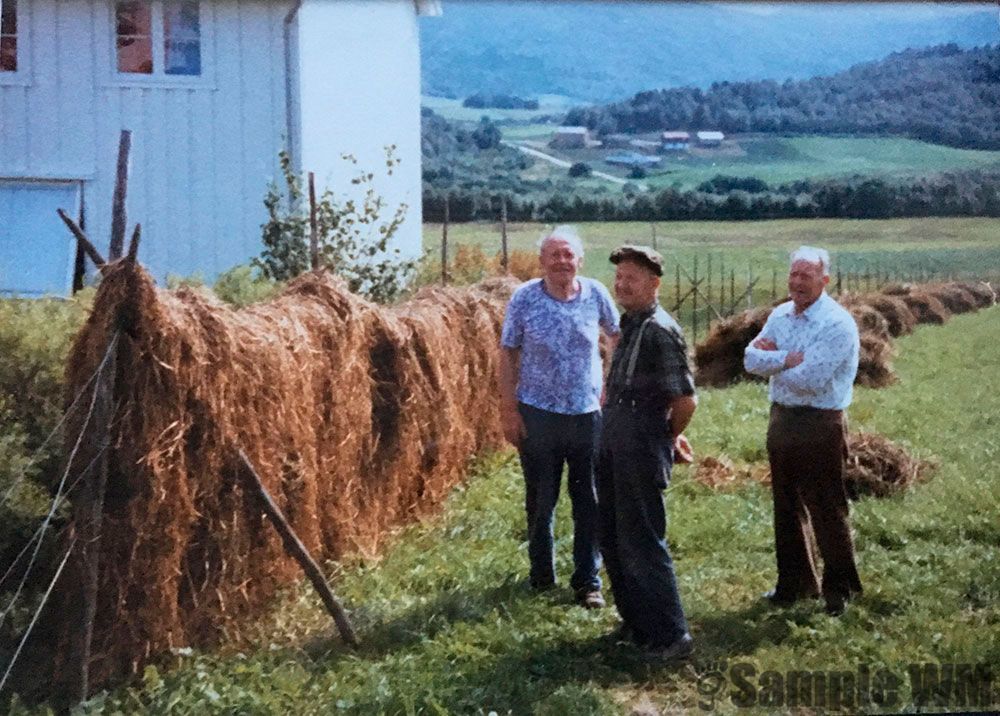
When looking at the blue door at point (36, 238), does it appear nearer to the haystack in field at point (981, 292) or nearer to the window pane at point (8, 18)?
the window pane at point (8, 18)

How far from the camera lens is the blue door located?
11.9ft

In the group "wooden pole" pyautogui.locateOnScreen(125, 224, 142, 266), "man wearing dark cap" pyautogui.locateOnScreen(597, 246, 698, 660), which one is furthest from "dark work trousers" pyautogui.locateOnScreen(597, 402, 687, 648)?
"wooden pole" pyautogui.locateOnScreen(125, 224, 142, 266)

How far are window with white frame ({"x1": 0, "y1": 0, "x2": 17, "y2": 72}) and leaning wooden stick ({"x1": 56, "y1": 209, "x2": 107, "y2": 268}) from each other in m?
0.56

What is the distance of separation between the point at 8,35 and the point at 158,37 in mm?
439

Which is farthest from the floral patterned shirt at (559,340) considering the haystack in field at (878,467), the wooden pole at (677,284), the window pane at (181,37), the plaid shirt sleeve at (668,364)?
the window pane at (181,37)

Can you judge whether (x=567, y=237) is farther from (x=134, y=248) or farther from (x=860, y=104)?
(x=134, y=248)

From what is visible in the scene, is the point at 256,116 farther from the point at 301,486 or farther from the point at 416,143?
the point at 301,486

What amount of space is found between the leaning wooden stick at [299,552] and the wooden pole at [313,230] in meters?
0.84

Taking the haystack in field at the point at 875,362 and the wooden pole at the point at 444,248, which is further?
the haystack in field at the point at 875,362

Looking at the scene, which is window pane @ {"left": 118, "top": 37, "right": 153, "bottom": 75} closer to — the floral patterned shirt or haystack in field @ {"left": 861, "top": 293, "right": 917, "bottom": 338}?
the floral patterned shirt

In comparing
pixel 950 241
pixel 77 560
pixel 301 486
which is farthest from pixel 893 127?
pixel 77 560

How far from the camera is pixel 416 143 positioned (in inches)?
157

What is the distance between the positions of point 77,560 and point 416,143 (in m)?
1.74

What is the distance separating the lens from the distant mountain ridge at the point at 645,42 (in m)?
3.90
